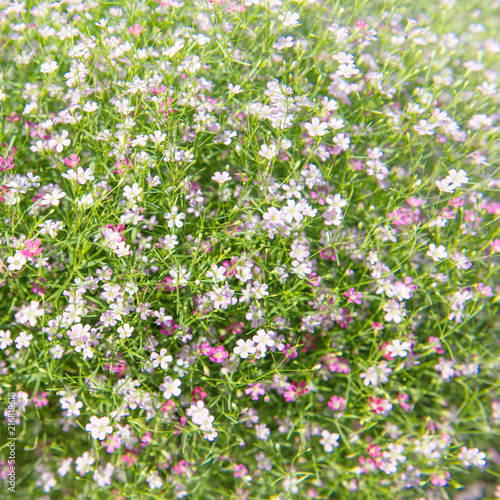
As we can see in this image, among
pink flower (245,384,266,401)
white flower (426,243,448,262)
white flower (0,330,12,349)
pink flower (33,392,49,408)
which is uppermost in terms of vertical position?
white flower (426,243,448,262)

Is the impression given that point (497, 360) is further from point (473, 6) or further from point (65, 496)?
point (473, 6)

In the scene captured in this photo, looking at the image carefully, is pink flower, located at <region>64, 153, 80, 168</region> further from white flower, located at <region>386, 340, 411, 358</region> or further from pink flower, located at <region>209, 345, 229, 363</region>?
white flower, located at <region>386, 340, 411, 358</region>

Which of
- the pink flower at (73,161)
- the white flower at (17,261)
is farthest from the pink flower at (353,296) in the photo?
the white flower at (17,261)

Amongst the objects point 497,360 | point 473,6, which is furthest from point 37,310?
point 473,6

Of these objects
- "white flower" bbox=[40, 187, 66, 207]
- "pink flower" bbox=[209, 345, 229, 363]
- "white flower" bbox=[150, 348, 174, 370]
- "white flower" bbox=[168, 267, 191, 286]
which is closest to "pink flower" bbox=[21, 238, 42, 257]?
"white flower" bbox=[40, 187, 66, 207]

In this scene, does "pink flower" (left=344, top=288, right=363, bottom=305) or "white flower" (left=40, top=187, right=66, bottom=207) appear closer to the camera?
"white flower" (left=40, top=187, right=66, bottom=207)

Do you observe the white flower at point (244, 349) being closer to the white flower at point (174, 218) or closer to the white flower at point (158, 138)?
the white flower at point (174, 218)
